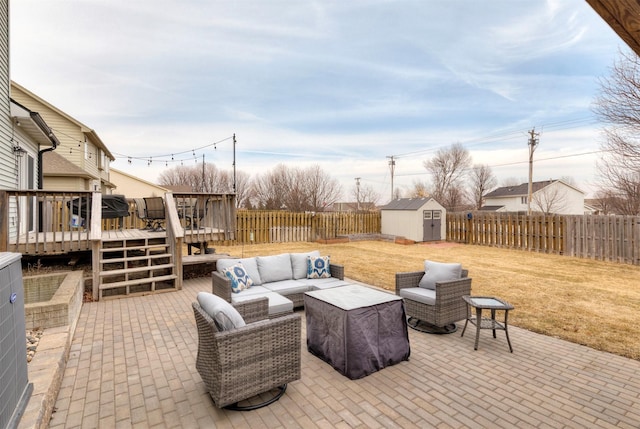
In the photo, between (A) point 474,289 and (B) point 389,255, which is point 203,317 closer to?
(A) point 474,289

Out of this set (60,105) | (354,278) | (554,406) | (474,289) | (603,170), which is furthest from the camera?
(60,105)

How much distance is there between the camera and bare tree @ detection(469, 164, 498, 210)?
36.6 m

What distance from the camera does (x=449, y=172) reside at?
33469mm

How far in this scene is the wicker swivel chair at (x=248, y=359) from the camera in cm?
256

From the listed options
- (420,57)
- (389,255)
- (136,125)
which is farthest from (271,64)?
(136,125)

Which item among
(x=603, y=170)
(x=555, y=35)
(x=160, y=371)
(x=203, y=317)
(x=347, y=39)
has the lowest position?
(x=160, y=371)

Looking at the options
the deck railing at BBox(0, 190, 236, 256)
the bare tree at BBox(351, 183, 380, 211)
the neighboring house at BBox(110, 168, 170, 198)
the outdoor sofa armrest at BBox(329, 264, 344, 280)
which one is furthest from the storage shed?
the neighboring house at BBox(110, 168, 170, 198)

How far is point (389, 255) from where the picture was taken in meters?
11.4

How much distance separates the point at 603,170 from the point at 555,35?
5.34m

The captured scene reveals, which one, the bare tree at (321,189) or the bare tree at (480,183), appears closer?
the bare tree at (321,189)

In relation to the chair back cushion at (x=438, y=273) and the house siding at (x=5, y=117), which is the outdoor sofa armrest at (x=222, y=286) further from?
the house siding at (x=5, y=117)

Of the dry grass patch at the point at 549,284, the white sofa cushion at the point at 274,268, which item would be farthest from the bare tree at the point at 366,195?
the white sofa cushion at the point at 274,268

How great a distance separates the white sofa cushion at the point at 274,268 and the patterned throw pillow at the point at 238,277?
0.35m

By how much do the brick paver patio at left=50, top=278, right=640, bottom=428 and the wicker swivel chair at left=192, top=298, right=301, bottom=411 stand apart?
0.52 feet
